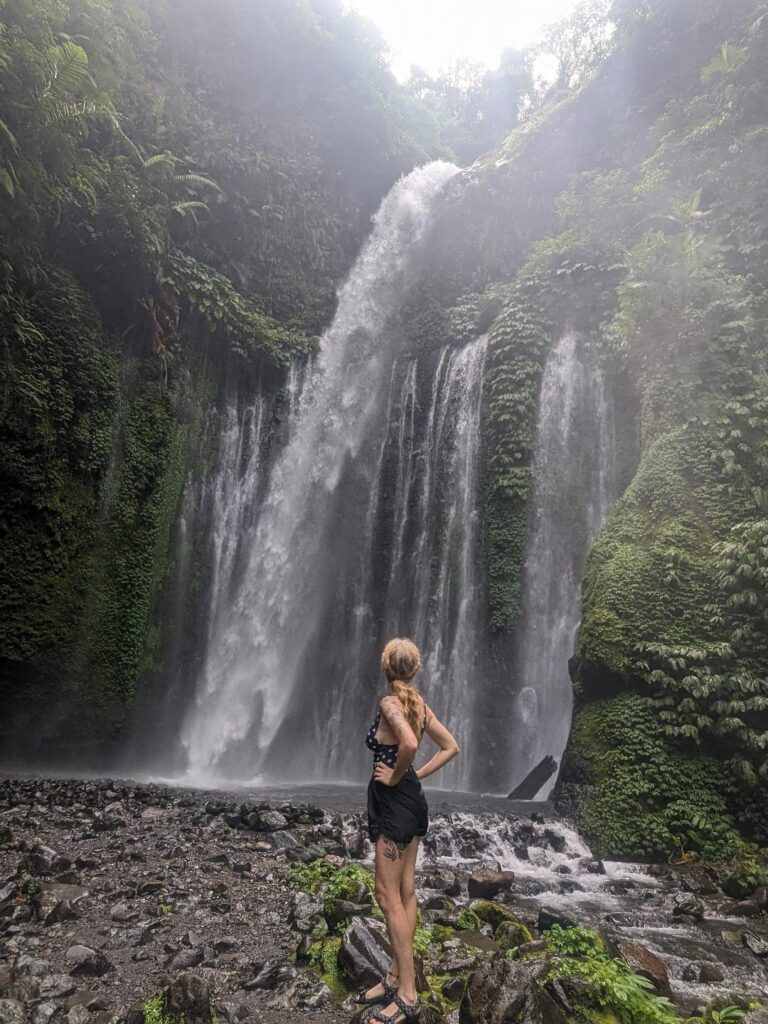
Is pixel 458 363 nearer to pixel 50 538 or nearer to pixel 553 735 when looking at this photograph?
pixel 553 735

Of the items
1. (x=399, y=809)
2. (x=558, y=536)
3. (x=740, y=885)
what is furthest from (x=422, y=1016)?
(x=558, y=536)

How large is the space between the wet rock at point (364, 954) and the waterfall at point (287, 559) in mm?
10447

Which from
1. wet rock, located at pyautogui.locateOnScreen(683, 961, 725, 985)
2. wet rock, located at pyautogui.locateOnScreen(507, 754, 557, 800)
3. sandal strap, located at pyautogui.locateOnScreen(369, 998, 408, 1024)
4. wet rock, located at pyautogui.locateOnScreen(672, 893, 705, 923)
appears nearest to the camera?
sandal strap, located at pyautogui.locateOnScreen(369, 998, 408, 1024)

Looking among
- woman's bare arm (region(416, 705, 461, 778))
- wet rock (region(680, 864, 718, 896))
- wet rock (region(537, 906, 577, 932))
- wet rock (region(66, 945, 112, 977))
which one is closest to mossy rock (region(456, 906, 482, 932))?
wet rock (region(537, 906, 577, 932))

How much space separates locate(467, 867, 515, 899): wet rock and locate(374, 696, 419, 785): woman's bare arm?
3177 mm

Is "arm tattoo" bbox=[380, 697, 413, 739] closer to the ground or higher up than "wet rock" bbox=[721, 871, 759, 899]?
higher up

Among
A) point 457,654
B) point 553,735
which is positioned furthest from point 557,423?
point 553,735

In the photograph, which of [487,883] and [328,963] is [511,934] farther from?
[328,963]

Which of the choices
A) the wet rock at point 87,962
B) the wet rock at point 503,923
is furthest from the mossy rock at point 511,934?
the wet rock at point 87,962

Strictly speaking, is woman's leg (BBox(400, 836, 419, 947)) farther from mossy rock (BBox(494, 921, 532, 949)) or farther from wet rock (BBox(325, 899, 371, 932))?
mossy rock (BBox(494, 921, 532, 949))

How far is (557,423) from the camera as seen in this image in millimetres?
15219

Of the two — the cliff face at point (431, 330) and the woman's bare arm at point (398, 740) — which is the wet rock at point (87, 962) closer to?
the woman's bare arm at point (398, 740)

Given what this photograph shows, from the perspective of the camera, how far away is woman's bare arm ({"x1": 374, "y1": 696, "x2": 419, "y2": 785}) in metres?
2.98

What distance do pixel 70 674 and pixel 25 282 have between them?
7828mm
